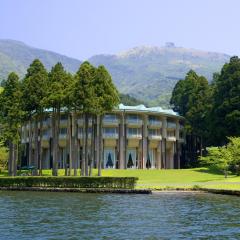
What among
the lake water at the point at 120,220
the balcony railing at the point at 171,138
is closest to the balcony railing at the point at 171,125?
the balcony railing at the point at 171,138

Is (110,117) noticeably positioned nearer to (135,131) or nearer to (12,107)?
(135,131)

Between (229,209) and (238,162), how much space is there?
125 ft

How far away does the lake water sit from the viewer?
69.8 feet

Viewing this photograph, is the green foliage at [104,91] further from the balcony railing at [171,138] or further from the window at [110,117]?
the balcony railing at [171,138]

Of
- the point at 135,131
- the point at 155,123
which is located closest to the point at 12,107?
the point at 135,131

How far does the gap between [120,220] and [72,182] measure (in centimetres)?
2583

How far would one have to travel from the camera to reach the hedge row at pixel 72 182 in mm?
49469

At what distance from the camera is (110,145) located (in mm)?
90562

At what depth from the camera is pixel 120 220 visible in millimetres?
25812

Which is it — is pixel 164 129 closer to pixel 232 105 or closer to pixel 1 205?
pixel 232 105

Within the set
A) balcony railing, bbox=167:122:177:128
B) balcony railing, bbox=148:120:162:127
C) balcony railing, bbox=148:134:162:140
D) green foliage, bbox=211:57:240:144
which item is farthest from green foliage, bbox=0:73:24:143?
balcony railing, bbox=167:122:177:128

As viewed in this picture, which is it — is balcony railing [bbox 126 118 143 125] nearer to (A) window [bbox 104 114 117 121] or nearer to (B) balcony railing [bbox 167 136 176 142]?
(A) window [bbox 104 114 117 121]

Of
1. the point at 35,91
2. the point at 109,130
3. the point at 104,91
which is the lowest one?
the point at 109,130

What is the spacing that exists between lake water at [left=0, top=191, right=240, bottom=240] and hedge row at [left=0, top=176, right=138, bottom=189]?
1278cm
